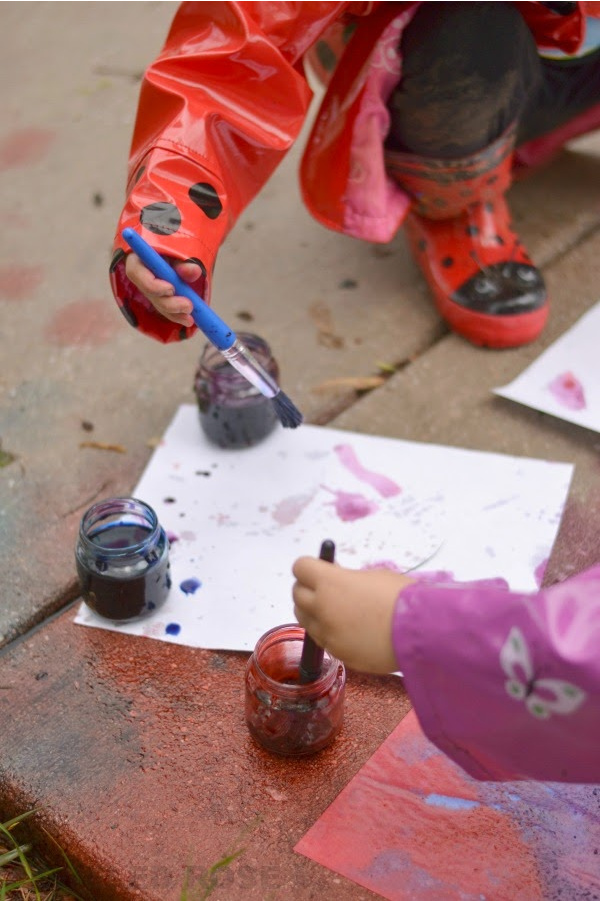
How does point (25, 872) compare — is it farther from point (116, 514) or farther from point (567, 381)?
point (567, 381)

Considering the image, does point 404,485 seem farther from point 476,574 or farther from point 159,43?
point 159,43

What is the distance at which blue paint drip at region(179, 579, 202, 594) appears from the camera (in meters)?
1.30

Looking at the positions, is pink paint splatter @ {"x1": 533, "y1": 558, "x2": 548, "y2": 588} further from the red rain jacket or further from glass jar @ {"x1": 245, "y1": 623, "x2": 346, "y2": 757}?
the red rain jacket

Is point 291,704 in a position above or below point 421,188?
below

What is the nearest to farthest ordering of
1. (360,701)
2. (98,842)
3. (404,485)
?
(98,842)
(360,701)
(404,485)

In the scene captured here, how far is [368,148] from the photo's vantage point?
1607mm

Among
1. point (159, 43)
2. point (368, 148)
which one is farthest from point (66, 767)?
point (159, 43)

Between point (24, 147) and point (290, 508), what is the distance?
129 cm

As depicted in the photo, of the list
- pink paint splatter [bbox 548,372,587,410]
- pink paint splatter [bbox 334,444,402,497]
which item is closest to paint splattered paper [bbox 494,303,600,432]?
pink paint splatter [bbox 548,372,587,410]

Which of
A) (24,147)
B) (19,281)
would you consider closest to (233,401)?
(19,281)

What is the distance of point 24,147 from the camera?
2305 mm

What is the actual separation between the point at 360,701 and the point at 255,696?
139mm

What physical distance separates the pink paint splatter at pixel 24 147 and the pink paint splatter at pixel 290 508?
1198 mm

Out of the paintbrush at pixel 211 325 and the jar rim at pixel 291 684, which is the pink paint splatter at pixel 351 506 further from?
the jar rim at pixel 291 684
